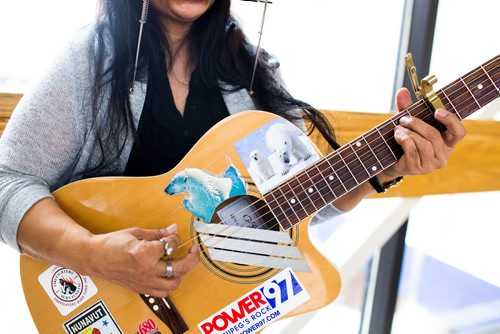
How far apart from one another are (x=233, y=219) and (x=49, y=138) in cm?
39

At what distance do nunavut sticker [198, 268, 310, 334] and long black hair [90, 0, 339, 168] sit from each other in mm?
386

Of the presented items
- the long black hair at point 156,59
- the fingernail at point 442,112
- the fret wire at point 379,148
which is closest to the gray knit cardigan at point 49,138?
the long black hair at point 156,59

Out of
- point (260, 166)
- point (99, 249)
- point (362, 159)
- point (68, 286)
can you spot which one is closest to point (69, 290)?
point (68, 286)

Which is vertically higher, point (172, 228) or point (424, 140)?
point (172, 228)

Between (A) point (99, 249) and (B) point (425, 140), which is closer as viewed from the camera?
(A) point (99, 249)

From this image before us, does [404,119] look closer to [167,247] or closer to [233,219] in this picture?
[233,219]

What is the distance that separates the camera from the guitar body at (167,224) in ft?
3.08

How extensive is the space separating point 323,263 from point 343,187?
0.53ft

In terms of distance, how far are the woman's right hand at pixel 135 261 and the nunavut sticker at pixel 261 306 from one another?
14 cm

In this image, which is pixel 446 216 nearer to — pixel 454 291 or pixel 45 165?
pixel 454 291

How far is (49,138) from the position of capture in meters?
0.89

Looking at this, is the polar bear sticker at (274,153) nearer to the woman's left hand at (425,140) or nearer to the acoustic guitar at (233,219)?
the acoustic guitar at (233,219)

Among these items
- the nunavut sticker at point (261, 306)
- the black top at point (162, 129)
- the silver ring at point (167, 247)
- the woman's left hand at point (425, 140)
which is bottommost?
the nunavut sticker at point (261, 306)

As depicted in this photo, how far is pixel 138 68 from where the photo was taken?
1019 mm
